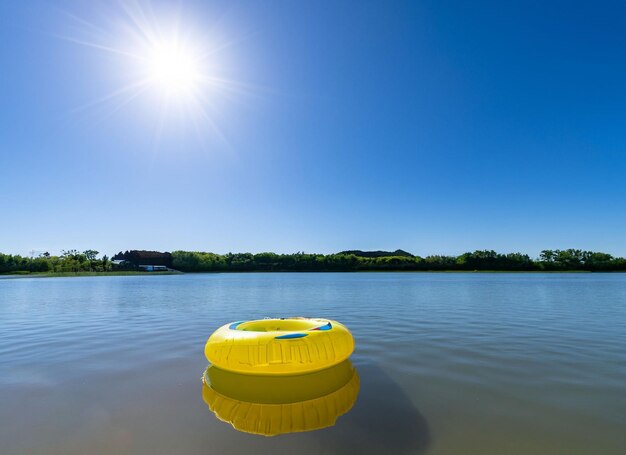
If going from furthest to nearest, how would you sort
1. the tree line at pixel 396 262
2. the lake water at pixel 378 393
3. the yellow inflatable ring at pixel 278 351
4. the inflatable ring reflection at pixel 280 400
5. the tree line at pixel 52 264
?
the tree line at pixel 396 262 < the tree line at pixel 52 264 < the yellow inflatable ring at pixel 278 351 < the inflatable ring reflection at pixel 280 400 < the lake water at pixel 378 393

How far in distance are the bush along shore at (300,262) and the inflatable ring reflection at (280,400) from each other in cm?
9770

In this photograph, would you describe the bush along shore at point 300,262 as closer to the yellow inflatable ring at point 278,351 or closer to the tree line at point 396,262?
the tree line at point 396,262

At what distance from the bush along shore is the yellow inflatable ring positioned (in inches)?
3839

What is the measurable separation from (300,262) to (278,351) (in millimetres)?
107620

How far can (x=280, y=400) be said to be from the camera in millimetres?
4879

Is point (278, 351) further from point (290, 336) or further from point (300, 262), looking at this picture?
point (300, 262)

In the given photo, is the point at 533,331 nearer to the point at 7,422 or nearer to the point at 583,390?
the point at 583,390

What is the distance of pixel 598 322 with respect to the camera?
11.6m

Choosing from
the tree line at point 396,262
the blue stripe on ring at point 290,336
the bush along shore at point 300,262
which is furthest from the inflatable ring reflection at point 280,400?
the tree line at point 396,262

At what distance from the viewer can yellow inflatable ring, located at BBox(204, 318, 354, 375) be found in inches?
196

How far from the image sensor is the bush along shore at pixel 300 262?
9000cm

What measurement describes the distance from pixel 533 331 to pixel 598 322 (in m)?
3.41

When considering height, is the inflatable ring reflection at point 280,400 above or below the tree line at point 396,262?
below

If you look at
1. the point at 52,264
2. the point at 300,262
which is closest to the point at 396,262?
the point at 300,262
